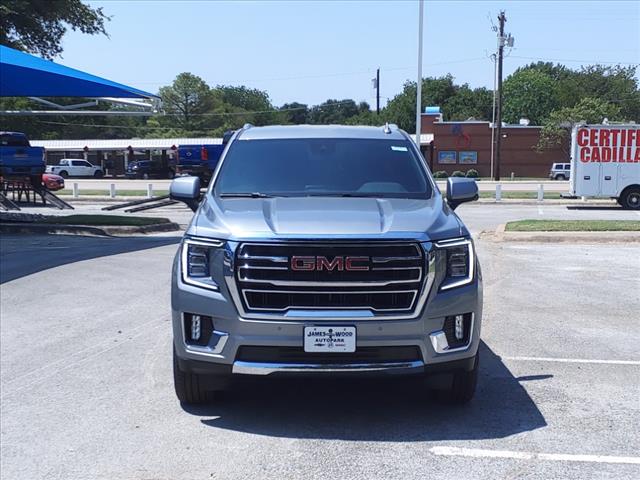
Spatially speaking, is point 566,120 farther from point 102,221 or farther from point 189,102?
point 189,102

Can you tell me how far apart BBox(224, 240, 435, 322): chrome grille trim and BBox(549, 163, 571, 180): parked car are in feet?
190

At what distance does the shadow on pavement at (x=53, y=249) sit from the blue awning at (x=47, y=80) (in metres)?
3.96

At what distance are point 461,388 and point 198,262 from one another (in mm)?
2019

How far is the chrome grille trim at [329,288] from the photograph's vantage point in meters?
4.89

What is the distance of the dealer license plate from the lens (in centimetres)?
487

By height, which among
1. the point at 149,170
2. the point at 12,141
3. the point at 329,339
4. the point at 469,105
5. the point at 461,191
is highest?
the point at 469,105

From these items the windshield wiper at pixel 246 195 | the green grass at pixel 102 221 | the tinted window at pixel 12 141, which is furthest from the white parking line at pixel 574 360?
the tinted window at pixel 12 141

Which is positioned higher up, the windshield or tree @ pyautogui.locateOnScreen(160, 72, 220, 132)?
tree @ pyautogui.locateOnScreen(160, 72, 220, 132)

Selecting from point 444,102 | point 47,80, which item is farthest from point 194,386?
point 444,102

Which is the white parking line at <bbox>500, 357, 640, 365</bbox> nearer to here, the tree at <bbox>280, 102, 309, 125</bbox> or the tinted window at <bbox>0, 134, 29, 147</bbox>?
the tinted window at <bbox>0, 134, 29, 147</bbox>

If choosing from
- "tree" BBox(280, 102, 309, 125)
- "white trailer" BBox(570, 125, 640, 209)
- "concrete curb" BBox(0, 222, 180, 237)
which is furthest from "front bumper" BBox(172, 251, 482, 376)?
"tree" BBox(280, 102, 309, 125)

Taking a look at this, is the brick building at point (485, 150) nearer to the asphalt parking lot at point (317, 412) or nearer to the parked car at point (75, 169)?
the parked car at point (75, 169)

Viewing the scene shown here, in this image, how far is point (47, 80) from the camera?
19797 millimetres

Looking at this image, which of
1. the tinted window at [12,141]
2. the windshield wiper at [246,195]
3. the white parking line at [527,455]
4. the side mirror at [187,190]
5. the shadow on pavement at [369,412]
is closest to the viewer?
the white parking line at [527,455]
